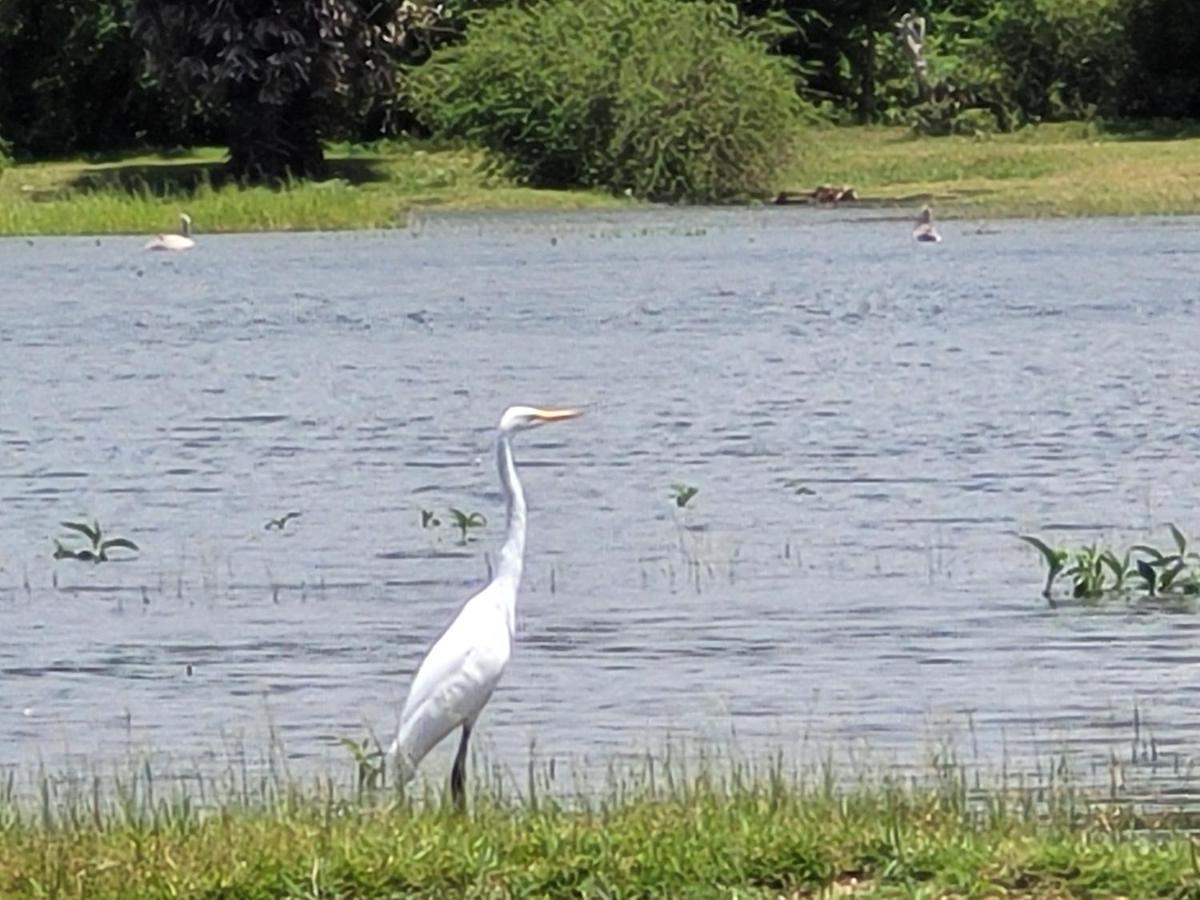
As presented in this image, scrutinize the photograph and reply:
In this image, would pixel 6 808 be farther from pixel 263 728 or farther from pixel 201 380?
pixel 201 380

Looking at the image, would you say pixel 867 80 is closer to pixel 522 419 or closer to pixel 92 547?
pixel 92 547

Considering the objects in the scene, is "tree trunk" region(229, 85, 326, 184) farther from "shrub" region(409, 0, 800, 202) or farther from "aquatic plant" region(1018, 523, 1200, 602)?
"aquatic plant" region(1018, 523, 1200, 602)

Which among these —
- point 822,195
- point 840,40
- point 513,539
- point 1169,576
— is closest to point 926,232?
point 822,195

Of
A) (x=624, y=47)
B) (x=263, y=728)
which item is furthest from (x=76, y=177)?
(x=263, y=728)

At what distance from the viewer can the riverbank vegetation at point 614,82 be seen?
59.6 meters

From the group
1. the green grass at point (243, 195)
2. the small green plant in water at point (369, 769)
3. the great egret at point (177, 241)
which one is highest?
the small green plant in water at point (369, 769)

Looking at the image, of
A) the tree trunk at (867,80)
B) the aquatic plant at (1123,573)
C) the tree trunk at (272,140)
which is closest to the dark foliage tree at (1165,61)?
the tree trunk at (867,80)

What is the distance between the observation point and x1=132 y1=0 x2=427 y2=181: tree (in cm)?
6016

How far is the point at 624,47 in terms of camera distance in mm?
60906

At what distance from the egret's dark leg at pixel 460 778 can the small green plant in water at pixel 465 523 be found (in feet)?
27.9

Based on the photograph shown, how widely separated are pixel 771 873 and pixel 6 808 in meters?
2.96

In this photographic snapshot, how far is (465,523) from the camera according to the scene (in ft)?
62.8

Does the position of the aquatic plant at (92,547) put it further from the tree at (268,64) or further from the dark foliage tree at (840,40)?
the dark foliage tree at (840,40)

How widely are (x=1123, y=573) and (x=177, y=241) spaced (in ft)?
110
